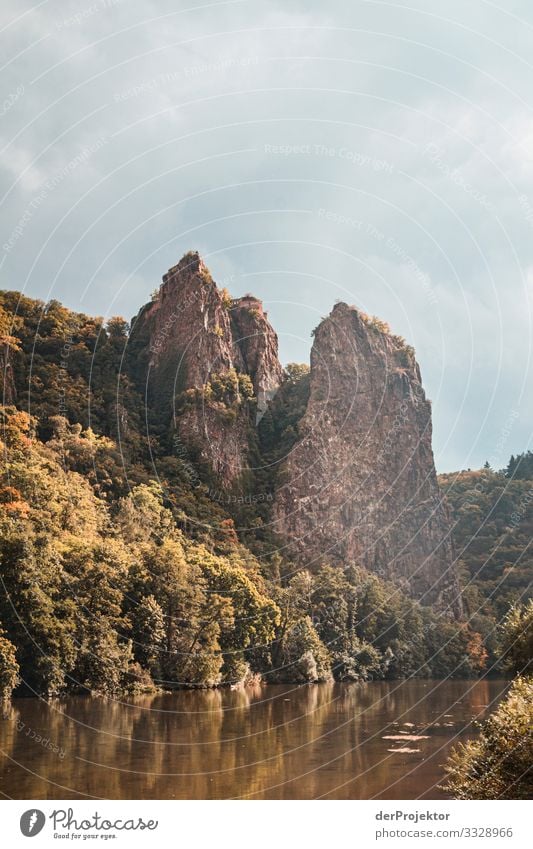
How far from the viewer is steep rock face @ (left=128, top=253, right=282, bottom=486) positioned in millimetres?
93250

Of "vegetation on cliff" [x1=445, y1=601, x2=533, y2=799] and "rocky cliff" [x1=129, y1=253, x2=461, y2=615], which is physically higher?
"rocky cliff" [x1=129, y1=253, x2=461, y2=615]

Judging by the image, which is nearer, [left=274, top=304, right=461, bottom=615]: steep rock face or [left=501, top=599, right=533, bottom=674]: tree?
[left=501, top=599, right=533, bottom=674]: tree

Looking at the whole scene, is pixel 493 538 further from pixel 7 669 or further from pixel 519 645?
pixel 7 669

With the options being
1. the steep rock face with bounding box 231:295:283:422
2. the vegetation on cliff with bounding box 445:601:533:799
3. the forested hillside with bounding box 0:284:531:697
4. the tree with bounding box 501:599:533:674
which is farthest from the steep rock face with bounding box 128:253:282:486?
the vegetation on cliff with bounding box 445:601:533:799

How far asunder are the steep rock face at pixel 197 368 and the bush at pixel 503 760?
7345 cm

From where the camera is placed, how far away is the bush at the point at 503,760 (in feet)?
55.2

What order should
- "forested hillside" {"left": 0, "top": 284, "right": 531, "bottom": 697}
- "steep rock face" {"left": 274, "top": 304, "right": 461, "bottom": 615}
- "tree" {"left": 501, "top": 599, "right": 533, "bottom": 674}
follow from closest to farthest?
"tree" {"left": 501, "top": 599, "right": 533, "bottom": 674}
"forested hillside" {"left": 0, "top": 284, "right": 531, "bottom": 697}
"steep rock face" {"left": 274, "top": 304, "right": 461, "bottom": 615}

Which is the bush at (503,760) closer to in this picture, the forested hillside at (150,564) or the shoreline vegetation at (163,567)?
the shoreline vegetation at (163,567)

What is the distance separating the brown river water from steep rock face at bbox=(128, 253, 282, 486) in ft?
156

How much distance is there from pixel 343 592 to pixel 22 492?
4252cm

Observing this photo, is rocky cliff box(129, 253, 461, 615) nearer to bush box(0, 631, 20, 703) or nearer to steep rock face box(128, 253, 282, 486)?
steep rock face box(128, 253, 282, 486)

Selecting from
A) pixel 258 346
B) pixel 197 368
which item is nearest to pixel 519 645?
pixel 197 368

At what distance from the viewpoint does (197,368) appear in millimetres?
95375

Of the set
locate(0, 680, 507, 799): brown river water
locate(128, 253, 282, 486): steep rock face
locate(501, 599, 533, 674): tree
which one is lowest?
locate(0, 680, 507, 799): brown river water
